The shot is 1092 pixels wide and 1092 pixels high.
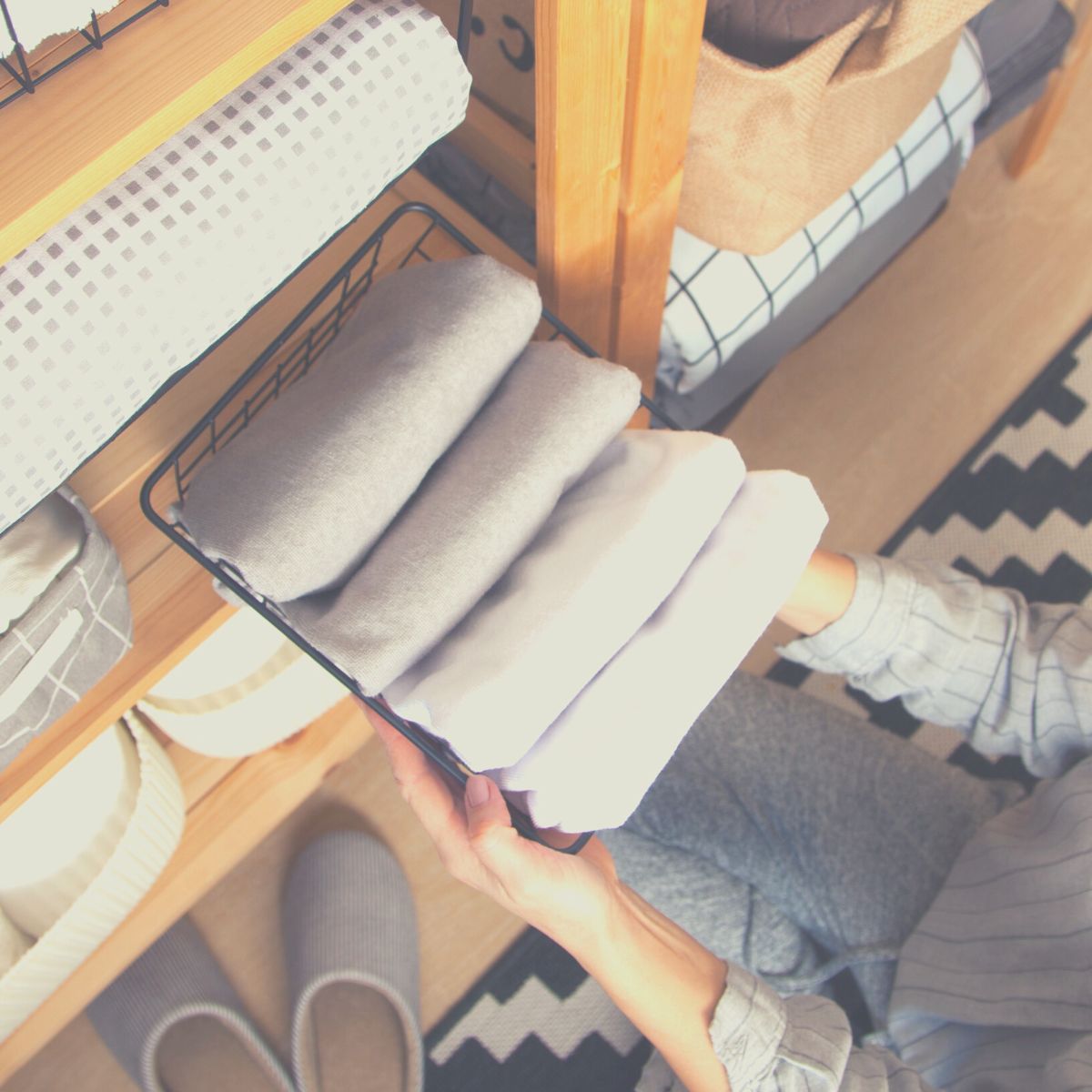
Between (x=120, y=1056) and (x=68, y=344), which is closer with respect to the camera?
(x=68, y=344)

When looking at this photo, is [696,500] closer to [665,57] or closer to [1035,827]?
[665,57]

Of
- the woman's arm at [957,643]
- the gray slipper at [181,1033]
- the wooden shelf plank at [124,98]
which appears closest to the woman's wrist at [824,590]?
the woman's arm at [957,643]

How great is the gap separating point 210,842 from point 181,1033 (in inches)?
7.7

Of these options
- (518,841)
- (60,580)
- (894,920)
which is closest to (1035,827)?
(894,920)

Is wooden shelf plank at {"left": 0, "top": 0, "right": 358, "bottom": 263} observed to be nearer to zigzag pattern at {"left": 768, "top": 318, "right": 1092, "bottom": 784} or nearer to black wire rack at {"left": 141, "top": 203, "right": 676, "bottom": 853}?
black wire rack at {"left": 141, "top": 203, "right": 676, "bottom": 853}

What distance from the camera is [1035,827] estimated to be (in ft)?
2.47

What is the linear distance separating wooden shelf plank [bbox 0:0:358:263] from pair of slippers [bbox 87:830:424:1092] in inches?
29.8

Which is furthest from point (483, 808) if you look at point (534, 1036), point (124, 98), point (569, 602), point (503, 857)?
point (534, 1036)

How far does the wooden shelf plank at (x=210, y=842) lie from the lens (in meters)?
0.86

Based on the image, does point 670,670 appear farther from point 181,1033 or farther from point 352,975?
point 181,1033

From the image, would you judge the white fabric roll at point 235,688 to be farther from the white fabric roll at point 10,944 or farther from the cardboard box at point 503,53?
the cardboard box at point 503,53

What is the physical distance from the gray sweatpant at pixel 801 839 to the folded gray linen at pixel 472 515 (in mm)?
363

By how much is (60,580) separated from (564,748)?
263mm

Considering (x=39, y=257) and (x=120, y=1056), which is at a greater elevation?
(x=39, y=257)
